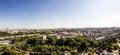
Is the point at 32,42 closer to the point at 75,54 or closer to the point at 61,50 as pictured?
the point at 61,50

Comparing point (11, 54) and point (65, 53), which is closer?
point (11, 54)

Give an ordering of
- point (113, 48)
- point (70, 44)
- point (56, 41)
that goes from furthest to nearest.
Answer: point (56, 41) → point (70, 44) → point (113, 48)

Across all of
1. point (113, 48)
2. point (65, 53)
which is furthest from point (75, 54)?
point (113, 48)

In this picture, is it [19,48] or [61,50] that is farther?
[19,48]

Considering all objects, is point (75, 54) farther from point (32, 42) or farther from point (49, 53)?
point (32, 42)

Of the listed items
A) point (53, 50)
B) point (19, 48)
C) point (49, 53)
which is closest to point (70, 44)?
point (53, 50)

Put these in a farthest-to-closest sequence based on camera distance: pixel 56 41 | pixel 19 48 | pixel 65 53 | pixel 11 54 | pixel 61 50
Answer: pixel 56 41 < pixel 19 48 < pixel 61 50 < pixel 65 53 < pixel 11 54

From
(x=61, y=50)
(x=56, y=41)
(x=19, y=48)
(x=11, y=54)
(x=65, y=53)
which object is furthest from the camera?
(x=56, y=41)

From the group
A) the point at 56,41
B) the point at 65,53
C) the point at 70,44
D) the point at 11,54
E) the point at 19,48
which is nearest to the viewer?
the point at 11,54
